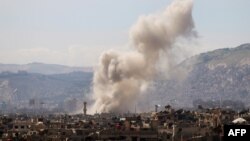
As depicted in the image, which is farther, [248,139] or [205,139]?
[205,139]

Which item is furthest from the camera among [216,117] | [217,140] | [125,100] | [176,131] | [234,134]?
[125,100]

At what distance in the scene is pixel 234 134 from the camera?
2570 cm

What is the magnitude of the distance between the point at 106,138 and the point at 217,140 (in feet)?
35.9

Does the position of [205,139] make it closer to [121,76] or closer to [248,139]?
[248,139]

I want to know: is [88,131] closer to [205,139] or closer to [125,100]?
[205,139]

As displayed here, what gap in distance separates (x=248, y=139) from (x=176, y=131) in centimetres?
6418

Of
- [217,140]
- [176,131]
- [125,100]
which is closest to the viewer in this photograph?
[217,140]

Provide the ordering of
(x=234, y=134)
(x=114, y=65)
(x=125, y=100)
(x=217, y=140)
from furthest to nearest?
(x=125, y=100), (x=114, y=65), (x=217, y=140), (x=234, y=134)

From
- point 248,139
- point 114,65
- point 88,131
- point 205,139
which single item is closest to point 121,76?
point 114,65

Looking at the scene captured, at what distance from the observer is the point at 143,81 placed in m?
184

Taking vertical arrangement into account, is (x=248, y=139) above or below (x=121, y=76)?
below

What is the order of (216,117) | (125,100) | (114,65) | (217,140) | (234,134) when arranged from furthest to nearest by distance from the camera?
(125,100)
(114,65)
(216,117)
(217,140)
(234,134)

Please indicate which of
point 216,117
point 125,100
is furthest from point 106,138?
point 125,100

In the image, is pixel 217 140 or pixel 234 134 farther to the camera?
pixel 217 140
